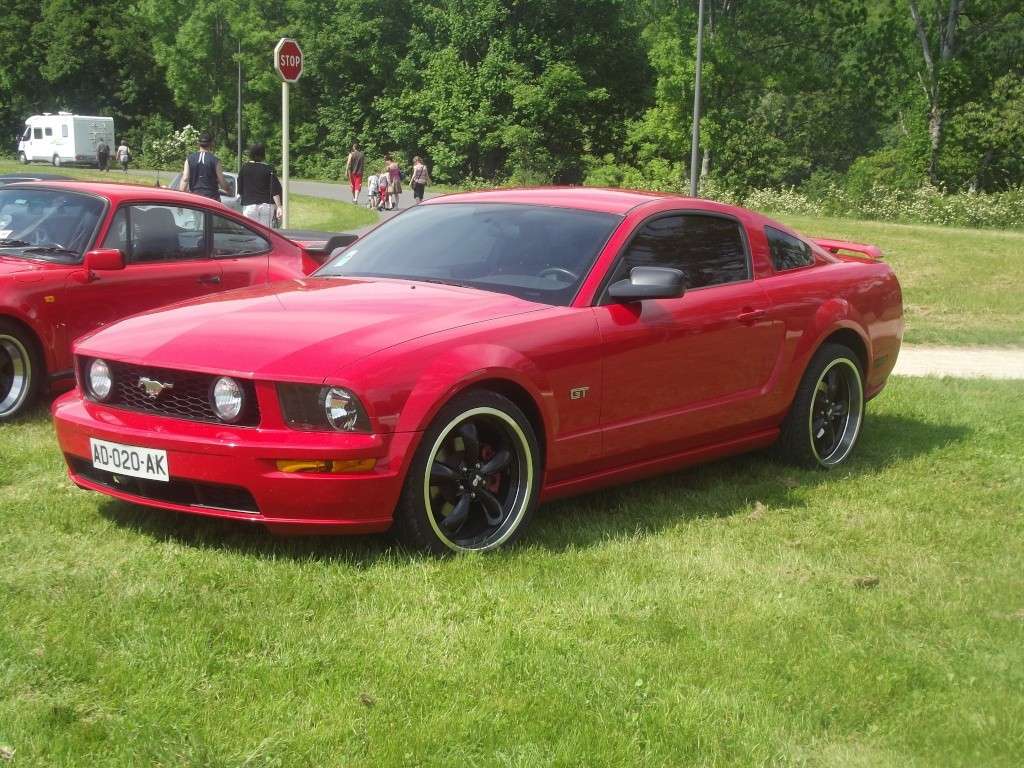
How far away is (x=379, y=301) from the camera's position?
228 inches

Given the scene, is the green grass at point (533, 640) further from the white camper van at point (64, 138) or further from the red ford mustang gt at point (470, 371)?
the white camper van at point (64, 138)

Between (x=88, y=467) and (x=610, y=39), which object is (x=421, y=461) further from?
(x=610, y=39)

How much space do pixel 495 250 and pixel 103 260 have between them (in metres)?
3.04

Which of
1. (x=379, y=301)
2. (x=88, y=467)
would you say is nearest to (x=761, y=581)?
(x=379, y=301)

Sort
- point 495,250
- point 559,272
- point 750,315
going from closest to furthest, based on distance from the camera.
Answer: point 559,272, point 495,250, point 750,315

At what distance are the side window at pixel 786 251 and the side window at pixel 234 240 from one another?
383cm

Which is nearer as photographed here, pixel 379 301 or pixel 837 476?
pixel 379 301

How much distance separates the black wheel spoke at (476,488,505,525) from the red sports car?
3203 millimetres

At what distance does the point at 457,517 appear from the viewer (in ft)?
18.0

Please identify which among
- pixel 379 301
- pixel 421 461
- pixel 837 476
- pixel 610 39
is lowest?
pixel 837 476

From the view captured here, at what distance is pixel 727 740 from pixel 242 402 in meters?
2.30

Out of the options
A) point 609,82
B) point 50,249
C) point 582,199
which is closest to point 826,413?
point 582,199

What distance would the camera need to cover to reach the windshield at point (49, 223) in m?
8.55

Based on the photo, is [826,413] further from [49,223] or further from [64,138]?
[64,138]
